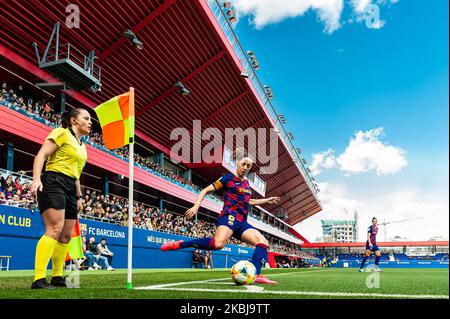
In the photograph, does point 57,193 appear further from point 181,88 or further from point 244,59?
point 244,59

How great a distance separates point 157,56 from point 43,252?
20721mm

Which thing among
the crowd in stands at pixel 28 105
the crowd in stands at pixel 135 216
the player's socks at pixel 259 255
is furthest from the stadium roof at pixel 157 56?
the player's socks at pixel 259 255

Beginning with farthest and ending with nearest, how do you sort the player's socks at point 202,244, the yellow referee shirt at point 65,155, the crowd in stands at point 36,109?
the crowd in stands at point 36,109 → the player's socks at point 202,244 → the yellow referee shirt at point 65,155

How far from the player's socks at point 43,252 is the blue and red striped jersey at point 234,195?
2591mm

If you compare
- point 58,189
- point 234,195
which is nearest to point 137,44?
point 234,195

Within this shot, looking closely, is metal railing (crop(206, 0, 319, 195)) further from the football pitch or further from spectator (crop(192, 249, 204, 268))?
the football pitch

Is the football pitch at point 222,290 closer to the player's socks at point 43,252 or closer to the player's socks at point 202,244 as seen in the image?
the player's socks at point 43,252

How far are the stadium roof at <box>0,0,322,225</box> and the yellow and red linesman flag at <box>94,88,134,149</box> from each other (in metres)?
14.5

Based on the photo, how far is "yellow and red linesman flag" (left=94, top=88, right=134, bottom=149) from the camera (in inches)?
208

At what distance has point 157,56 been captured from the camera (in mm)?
24078

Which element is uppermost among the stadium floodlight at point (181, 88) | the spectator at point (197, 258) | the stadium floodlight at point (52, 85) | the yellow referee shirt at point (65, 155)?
the stadium floodlight at point (181, 88)

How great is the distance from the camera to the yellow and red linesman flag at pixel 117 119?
5.27m

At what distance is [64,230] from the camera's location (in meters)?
5.08

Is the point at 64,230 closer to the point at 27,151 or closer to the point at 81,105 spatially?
the point at 27,151
